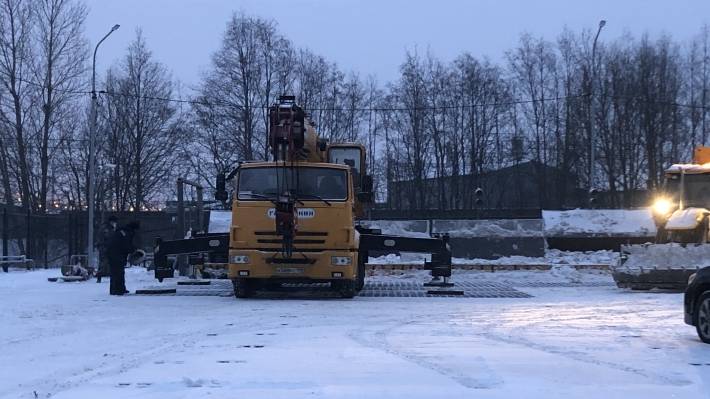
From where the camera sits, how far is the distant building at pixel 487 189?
55.8m

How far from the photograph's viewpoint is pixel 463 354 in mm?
8828

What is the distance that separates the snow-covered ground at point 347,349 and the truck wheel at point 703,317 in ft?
0.52

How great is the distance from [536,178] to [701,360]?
4844cm

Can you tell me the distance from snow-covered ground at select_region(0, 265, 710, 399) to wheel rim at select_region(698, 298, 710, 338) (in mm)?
189

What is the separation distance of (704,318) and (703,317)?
3 cm

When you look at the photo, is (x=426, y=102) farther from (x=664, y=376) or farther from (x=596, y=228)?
(x=664, y=376)

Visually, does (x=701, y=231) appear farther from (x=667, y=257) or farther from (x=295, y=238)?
(x=295, y=238)

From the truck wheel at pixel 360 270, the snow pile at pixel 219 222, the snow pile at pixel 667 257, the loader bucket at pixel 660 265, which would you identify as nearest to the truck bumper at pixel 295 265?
the truck wheel at pixel 360 270

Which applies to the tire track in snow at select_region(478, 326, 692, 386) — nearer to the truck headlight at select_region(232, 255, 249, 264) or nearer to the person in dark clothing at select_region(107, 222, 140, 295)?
the truck headlight at select_region(232, 255, 249, 264)

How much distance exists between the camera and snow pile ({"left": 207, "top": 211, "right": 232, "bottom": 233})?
87.6 feet

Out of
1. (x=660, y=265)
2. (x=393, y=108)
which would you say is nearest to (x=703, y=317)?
(x=660, y=265)

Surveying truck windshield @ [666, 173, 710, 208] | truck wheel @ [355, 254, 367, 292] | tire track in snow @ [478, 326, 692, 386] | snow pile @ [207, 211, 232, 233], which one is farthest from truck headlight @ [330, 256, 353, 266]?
snow pile @ [207, 211, 232, 233]

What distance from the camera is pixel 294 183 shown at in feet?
52.5

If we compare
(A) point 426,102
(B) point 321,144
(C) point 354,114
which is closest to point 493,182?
(A) point 426,102
